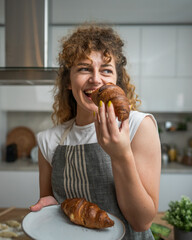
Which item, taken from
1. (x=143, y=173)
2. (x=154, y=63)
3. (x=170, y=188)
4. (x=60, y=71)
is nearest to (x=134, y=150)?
(x=143, y=173)

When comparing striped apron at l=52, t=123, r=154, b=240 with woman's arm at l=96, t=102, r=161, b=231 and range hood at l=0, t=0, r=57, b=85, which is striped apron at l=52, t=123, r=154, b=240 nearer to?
woman's arm at l=96, t=102, r=161, b=231

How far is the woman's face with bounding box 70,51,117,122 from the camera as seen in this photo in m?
0.71

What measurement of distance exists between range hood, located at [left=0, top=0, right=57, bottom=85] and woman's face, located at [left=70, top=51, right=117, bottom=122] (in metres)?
0.34

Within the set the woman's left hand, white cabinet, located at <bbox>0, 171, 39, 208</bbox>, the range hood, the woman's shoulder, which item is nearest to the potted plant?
the woman's shoulder

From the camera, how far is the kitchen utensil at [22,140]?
2.89 meters

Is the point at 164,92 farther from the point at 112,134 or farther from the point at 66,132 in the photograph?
the point at 112,134

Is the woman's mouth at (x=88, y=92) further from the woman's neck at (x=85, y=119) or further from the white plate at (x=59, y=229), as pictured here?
the white plate at (x=59, y=229)

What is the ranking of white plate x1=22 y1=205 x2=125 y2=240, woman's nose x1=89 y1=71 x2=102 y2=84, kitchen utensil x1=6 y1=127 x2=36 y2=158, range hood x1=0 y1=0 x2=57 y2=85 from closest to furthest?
white plate x1=22 y1=205 x2=125 y2=240, woman's nose x1=89 y1=71 x2=102 y2=84, range hood x1=0 y1=0 x2=57 y2=85, kitchen utensil x1=6 y1=127 x2=36 y2=158

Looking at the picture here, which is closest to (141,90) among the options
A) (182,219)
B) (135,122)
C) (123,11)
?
(123,11)

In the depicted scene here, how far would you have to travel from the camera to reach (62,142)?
870 millimetres

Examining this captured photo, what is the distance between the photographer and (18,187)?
7.88ft

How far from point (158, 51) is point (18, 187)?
2.06 metres

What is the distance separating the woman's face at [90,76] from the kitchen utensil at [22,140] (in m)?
2.31

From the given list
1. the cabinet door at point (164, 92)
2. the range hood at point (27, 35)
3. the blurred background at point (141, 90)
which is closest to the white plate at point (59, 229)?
the range hood at point (27, 35)
